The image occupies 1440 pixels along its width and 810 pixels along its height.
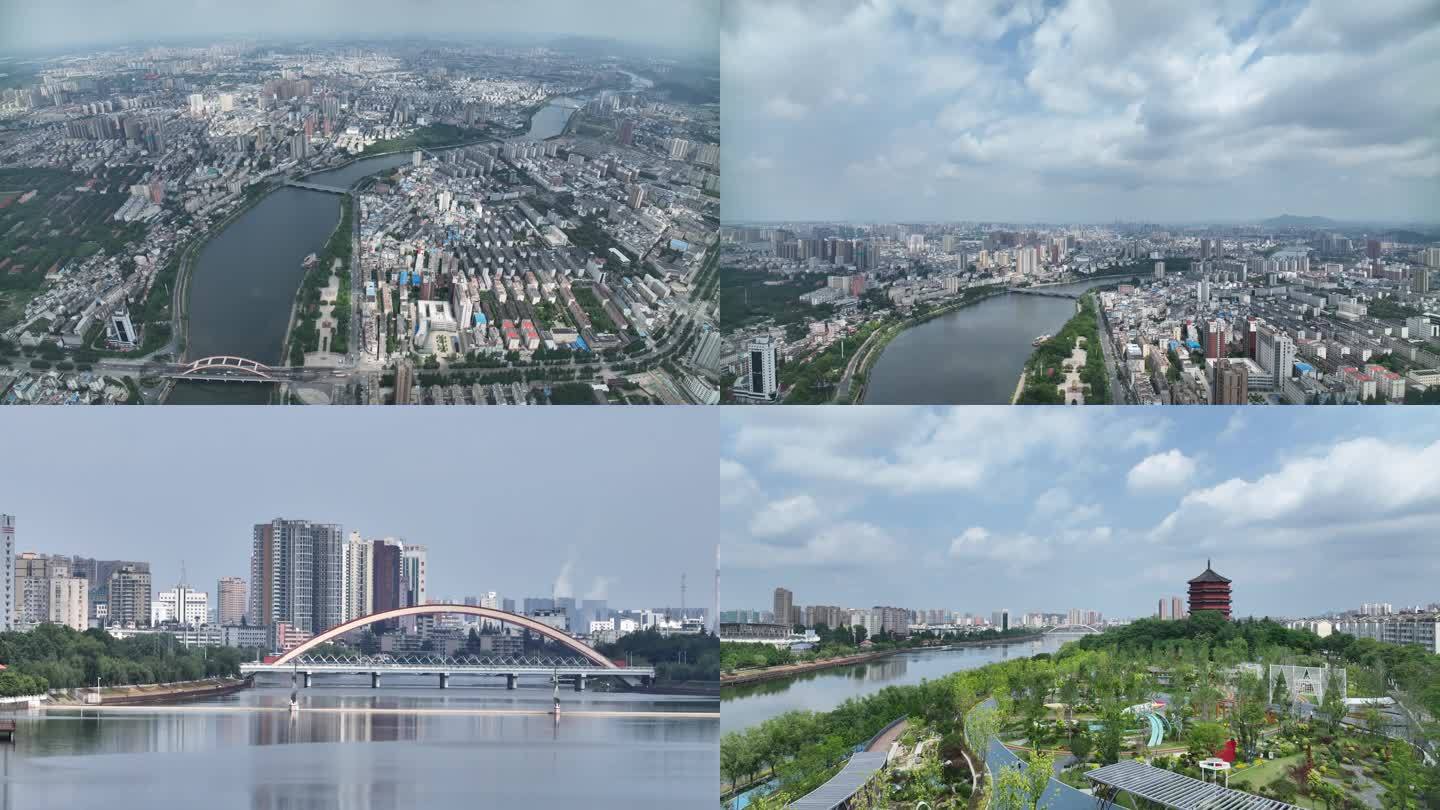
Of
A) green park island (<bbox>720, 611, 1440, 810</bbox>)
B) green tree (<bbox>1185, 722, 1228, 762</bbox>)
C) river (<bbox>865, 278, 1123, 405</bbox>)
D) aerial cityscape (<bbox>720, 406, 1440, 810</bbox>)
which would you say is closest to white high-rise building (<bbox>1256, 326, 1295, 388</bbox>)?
aerial cityscape (<bbox>720, 406, 1440, 810</bbox>)

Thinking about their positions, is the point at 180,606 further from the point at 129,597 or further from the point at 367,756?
the point at 367,756

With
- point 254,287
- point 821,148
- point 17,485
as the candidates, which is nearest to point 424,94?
point 254,287

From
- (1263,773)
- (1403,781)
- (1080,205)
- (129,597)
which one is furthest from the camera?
(129,597)

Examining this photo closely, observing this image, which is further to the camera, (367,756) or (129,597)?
(129,597)

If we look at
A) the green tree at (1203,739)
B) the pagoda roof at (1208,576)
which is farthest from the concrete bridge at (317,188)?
the green tree at (1203,739)

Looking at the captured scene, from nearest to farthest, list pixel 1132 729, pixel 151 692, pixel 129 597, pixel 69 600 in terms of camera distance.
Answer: pixel 1132 729 → pixel 69 600 → pixel 129 597 → pixel 151 692

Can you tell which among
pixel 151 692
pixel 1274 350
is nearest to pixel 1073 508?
pixel 1274 350
